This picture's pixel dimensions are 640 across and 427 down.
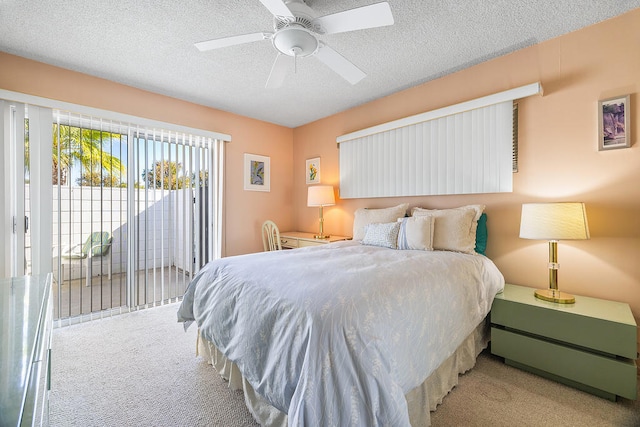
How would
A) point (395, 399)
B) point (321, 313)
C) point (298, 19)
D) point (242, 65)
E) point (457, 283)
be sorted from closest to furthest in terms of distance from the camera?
point (395, 399) < point (321, 313) < point (298, 19) < point (457, 283) < point (242, 65)

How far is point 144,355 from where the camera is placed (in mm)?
2188

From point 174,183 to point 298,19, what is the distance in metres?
2.51

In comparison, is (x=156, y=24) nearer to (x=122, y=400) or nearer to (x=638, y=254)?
(x=122, y=400)

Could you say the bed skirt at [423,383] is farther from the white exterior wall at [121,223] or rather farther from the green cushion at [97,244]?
the green cushion at [97,244]

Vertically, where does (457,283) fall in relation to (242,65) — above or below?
below

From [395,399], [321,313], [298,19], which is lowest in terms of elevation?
[395,399]

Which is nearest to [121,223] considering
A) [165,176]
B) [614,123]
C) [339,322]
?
[165,176]

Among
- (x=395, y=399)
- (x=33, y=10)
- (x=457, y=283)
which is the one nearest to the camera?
(x=395, y=399)

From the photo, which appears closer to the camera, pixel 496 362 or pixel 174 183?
pixel 496 362

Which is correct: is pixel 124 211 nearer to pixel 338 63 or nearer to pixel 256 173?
pixel 256 173

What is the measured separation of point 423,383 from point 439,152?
2190 mm

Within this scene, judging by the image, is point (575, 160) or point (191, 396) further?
point (575, 160)

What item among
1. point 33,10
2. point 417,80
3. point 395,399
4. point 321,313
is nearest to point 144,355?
point 321,313

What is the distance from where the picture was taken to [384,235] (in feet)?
8.62
